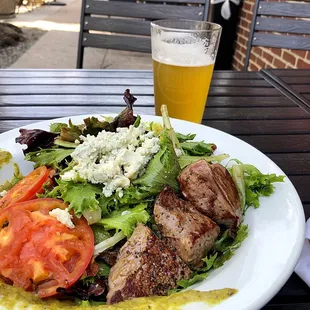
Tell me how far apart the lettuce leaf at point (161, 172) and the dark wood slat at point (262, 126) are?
1.78ft

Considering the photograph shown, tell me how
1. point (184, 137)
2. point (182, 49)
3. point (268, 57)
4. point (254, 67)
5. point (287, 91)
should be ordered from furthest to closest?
point (254, 67)
point (268, 57)
point (287, 91)
point (182, 49)
point (184, 137)

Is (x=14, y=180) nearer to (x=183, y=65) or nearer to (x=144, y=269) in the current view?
(x=144, y=269)

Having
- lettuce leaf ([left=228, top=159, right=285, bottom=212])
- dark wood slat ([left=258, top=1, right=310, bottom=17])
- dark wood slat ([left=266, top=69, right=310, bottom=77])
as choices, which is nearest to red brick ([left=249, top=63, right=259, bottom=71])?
dark wood slat ([left=258, top=1, right=310, bottom=17])

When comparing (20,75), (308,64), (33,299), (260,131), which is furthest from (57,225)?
(308,64)

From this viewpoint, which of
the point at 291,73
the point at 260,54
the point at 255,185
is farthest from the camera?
the point at 260,54

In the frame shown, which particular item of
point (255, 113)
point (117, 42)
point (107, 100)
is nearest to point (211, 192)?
point (255, 113)

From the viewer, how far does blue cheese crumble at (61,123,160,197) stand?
113 cm

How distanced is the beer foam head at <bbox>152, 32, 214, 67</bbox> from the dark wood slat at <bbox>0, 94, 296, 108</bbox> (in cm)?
34

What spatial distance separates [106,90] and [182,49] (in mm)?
601

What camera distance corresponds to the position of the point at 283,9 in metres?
3.07

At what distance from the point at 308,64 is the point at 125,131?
2864mm

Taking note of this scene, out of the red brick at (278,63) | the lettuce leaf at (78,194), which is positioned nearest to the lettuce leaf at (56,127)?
the lettuce leaf at (78,194)

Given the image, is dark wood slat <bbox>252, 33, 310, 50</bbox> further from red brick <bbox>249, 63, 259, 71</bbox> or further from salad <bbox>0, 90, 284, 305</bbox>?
salad <bbox>0, 90, 284, 305</bbox>

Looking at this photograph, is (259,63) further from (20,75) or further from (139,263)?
(139,263)
